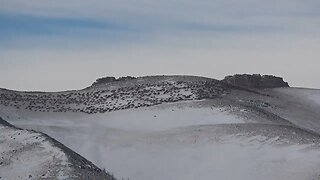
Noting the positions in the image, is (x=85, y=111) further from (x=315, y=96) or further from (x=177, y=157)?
(x=315, y=96)

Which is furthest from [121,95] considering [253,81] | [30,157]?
[30,157]

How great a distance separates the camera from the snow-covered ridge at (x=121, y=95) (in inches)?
1722

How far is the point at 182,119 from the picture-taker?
123 ft

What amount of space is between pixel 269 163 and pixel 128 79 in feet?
95.4

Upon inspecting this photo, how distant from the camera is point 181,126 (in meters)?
35.6

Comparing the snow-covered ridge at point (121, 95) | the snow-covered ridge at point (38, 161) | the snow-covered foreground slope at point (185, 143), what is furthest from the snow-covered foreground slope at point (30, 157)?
the snow-covered ridge at point (121, 95)

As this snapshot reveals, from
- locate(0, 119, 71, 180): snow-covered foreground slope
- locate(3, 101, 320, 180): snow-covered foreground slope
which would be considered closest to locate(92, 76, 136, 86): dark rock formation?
locate(3, 101, 320, 180): snow-covered foreground slope

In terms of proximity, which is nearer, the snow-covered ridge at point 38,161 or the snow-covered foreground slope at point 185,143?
the snow-covered ridge at point 38,161

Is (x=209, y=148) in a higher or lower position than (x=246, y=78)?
lower

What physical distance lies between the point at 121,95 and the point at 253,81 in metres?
15.4

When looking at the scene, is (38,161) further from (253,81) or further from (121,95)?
(253,81)

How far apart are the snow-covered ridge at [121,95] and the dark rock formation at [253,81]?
208 inches

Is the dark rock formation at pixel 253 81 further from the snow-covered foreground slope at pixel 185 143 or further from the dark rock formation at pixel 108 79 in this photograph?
the snow-covered foreground slope at pixel 185 143

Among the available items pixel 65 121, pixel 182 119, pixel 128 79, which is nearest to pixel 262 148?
pixel 182 119
